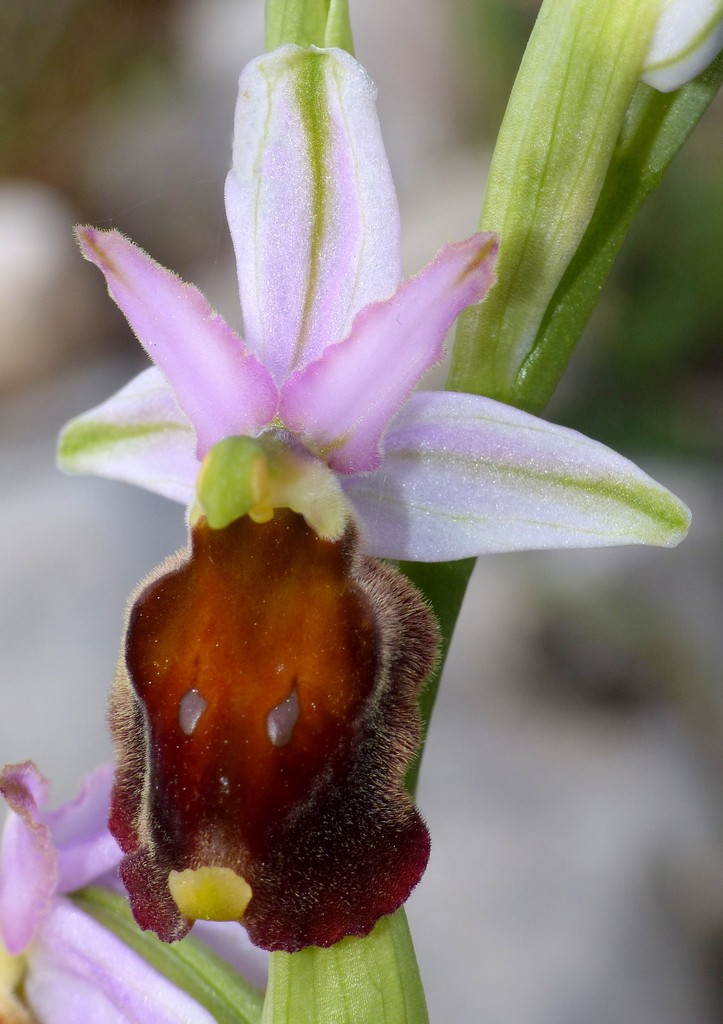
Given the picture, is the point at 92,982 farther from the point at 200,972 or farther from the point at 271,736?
the point at 271,736

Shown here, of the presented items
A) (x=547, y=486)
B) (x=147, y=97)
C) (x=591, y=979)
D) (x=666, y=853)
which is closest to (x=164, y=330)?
(x=547, y=486)

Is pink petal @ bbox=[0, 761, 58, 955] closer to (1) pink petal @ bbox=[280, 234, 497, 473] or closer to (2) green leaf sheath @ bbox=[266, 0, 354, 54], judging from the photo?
(1) pink petal @ bbox=[280, 234, 497, 473]

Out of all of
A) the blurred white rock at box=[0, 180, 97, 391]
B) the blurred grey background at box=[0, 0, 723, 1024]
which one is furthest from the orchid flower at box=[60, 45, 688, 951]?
the blurred white rock at box=[0, 180, 97, 391]

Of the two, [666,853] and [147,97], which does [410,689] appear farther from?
[147,97]

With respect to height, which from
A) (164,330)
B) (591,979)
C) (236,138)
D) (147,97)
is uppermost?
(236,138)

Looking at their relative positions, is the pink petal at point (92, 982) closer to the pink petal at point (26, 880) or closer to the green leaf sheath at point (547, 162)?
the pink petal at point (26, 880)
